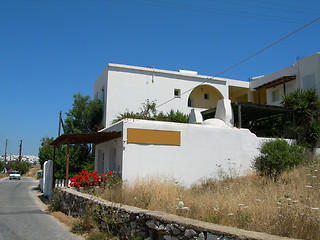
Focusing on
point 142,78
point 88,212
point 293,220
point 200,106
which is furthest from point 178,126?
point 200,106

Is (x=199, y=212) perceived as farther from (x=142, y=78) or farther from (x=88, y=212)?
(x=142, y=78)

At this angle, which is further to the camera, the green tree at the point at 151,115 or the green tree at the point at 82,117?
the green tree at the point at 82,117

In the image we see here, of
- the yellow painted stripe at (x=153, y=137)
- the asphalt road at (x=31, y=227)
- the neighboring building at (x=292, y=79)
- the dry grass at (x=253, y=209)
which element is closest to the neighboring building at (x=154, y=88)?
the neighboring building at (x=292, y=79)

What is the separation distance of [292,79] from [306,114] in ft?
19.4

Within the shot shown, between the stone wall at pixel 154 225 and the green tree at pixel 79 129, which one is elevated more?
the green tree at pixel 79 129

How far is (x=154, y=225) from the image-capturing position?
18.8 feet

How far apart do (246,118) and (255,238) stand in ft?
62.2

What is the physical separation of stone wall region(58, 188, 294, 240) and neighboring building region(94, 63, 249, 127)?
17.6 meters

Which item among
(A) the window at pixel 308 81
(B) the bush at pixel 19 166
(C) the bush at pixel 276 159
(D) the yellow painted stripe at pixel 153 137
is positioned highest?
(A) the window at pixel 308 81

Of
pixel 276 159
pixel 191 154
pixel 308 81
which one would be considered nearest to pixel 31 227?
pixel 191 154

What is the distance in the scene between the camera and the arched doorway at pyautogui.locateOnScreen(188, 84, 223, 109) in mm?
30328

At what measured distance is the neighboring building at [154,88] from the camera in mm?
25842

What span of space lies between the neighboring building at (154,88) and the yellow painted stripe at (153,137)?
12.2 metres

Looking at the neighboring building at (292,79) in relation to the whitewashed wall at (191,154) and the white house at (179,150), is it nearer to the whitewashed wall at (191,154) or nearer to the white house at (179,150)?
the whitewashed wall at (191,154)
